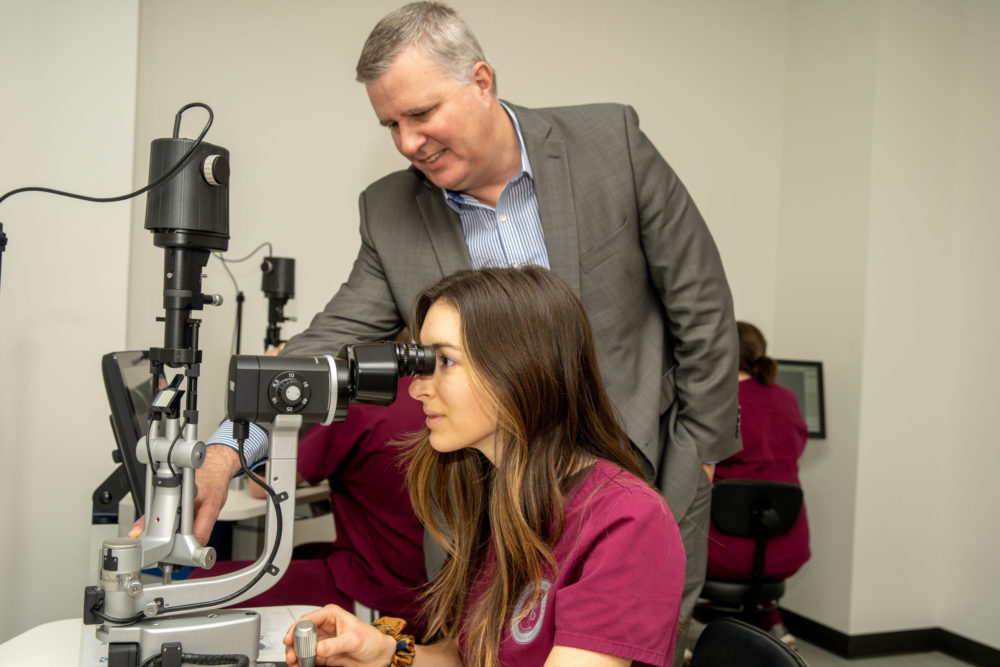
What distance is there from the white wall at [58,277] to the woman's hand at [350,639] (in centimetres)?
165

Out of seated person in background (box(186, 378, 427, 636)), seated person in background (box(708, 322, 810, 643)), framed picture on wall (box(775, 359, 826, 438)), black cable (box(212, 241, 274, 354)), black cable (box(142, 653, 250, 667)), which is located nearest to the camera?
black cable (box(142, 653, 250, 667))

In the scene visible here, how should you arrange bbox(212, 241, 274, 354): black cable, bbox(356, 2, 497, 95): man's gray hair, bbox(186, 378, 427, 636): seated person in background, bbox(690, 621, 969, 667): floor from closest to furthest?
bbox(356, 2, 497, 95): man's gray hair, bbox(186, 378, 427, 636): seated person in background, bbox(212, 241, 274, 354): black cable, bbox(690, 621, 969, 667): floor

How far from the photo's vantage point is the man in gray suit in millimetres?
1667

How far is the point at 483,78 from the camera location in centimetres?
162

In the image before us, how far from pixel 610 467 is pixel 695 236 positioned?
601mm

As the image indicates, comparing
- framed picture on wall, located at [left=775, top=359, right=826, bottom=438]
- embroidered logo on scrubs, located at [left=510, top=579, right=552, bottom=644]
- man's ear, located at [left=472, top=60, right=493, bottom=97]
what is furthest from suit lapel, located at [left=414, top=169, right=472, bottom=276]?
framed picture on wall, located at [left=775, top=359, right=826, bottom=438]

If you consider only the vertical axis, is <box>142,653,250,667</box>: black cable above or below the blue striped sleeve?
below

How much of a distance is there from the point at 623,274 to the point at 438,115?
0.47 meters

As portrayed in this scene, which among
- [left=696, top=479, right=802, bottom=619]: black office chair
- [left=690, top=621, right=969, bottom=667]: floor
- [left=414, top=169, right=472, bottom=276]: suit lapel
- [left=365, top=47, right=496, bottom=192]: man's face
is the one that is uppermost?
[left=365, top=47, right=496, bottom=192]: man's face

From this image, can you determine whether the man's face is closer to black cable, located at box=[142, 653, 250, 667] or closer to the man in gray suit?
the man in gray suit

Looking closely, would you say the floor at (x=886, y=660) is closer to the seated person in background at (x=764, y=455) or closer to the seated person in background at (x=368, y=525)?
the seated person in background at (x=764, y=455)

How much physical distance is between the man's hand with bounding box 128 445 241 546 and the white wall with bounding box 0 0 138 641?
140cm

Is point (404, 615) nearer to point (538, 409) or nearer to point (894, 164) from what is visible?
point (538, 409)

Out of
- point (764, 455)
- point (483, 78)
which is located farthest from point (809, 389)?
point (483, 78)
